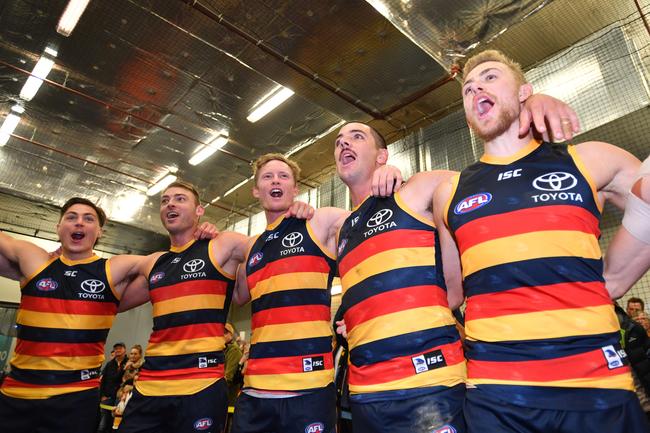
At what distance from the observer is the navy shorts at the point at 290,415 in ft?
6.46

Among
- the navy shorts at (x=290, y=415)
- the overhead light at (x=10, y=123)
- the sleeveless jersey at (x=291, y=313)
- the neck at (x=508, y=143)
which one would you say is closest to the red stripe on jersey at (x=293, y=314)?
the sleeveless jersey at (x=291, y=313)

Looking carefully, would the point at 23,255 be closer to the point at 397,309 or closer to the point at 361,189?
the point at 361,189

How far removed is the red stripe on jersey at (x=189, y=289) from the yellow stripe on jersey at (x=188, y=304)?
1.1 inches

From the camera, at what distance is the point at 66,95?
265 inches

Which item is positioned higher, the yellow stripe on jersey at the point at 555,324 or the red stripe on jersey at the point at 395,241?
the red stripe on jersey at the point at 395,241

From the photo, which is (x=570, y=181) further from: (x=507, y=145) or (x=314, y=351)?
(x=314, y=351)

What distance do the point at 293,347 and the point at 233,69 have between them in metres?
4.93

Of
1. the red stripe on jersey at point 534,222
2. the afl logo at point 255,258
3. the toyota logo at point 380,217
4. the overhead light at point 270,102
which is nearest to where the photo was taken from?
the red stripe on jersey at point 534,222

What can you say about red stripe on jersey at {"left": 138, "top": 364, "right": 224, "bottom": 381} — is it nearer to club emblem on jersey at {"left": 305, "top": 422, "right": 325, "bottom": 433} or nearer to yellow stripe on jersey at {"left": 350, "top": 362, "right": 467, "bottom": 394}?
club emblem on jersey at {"left": 305, "top": 422, "right": 325, "bottom": 433}

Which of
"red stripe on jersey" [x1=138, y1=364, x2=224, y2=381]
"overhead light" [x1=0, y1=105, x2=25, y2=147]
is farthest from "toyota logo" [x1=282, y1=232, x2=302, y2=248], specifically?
"overhead light" [x1=0, y1=105, x2=25, y2=147]

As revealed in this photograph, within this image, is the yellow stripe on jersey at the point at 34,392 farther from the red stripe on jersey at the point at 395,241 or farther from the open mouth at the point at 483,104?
the open mouth at the point at 483,104

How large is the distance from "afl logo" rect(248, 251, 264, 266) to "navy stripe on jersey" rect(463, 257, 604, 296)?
5.09ft

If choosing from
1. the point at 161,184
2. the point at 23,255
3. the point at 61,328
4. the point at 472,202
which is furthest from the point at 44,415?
the point at 161,184

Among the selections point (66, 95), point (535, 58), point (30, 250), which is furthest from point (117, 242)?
point (535, 58)
